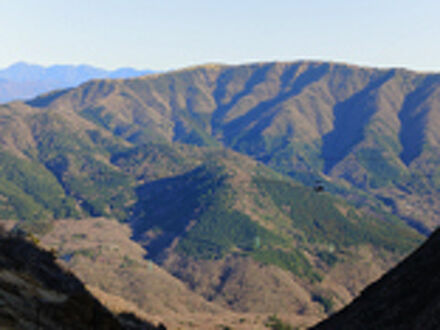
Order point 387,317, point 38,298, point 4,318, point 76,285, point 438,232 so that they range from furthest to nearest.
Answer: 1. point 438,232
2. point 76,285
3. point 387,317
4. point 38,298
5. point 4,318

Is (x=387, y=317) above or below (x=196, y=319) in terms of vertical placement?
above

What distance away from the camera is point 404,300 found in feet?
257

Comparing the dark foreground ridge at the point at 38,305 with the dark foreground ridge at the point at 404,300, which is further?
the dark foreground ridge at the point at 404,300

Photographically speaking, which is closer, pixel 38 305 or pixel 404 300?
pixel 38 305

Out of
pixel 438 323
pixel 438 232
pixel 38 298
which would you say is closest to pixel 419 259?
pixel 438 232

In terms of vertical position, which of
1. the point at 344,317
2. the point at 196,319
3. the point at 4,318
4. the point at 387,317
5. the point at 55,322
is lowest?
the point at 196,319

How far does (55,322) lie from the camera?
4862cm

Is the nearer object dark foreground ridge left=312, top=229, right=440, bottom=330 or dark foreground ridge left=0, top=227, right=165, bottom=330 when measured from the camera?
dark foreground ridge left=0, top=227, right=165, bottom=330

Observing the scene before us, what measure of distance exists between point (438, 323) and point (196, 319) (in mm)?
150140

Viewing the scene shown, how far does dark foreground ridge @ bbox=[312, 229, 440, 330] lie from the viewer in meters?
67.4

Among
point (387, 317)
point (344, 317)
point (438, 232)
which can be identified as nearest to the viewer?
point (387, 317)

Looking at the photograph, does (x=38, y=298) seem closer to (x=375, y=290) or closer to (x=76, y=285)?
(x=76, y=285)

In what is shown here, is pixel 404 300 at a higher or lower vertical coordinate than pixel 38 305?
lower

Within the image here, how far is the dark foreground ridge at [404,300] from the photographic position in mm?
67438
